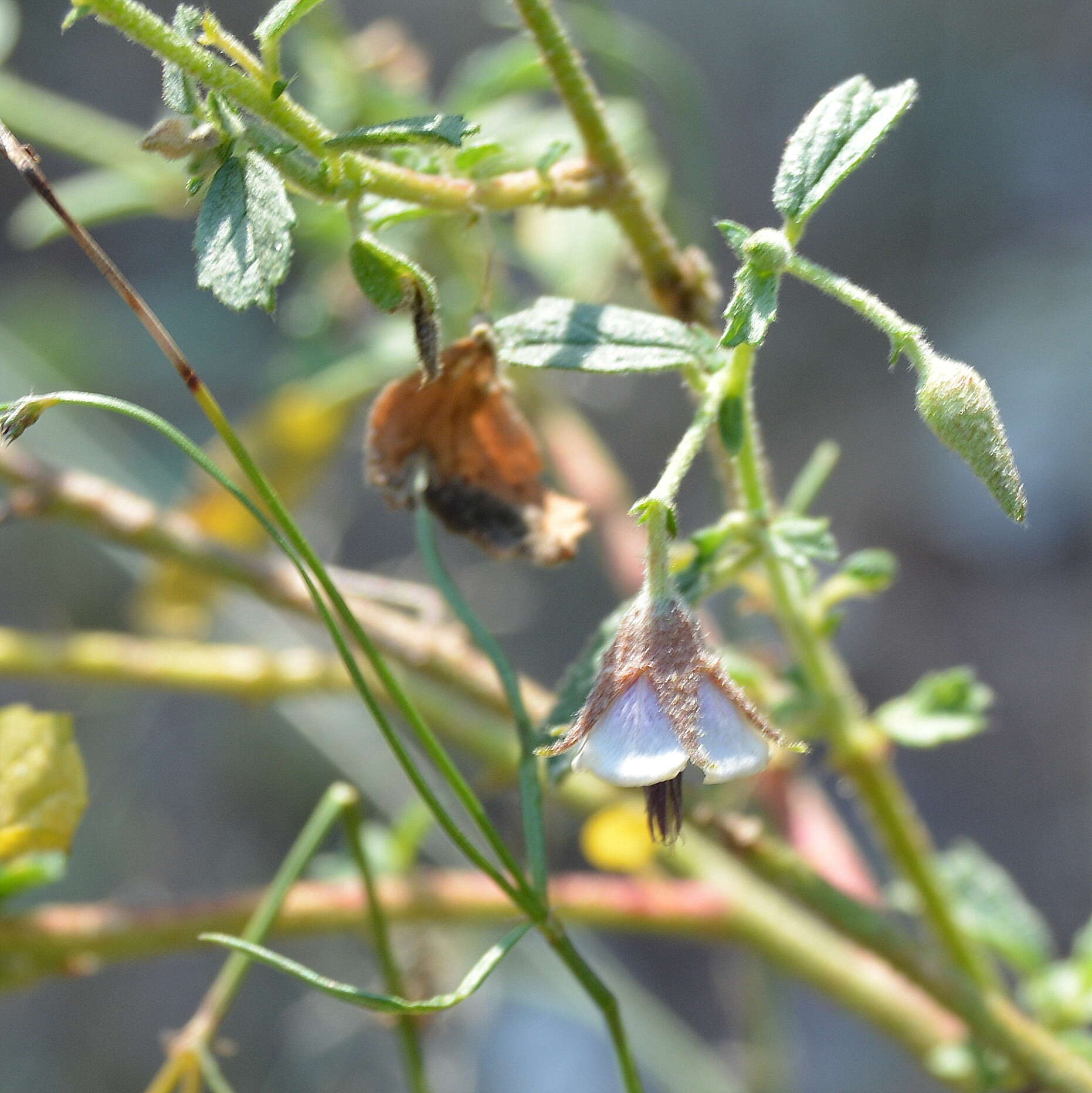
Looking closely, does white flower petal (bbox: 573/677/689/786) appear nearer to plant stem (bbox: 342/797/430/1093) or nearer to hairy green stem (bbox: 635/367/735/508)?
hairy green stem (bbox: 635/367/735/508)

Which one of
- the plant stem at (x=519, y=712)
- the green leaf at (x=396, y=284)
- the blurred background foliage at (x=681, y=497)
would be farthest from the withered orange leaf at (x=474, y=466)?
the blurred background foliage at (x=681, y=497)

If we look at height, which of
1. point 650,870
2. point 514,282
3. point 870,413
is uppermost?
point 514,282

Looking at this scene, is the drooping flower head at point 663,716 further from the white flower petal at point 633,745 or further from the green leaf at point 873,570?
the green leaf at point 873,570

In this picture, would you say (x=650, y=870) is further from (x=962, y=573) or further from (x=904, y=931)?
(x=962, y=573)

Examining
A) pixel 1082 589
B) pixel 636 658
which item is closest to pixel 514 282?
pixel 1082 589

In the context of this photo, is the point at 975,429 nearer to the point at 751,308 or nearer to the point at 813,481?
the point at 751,308
